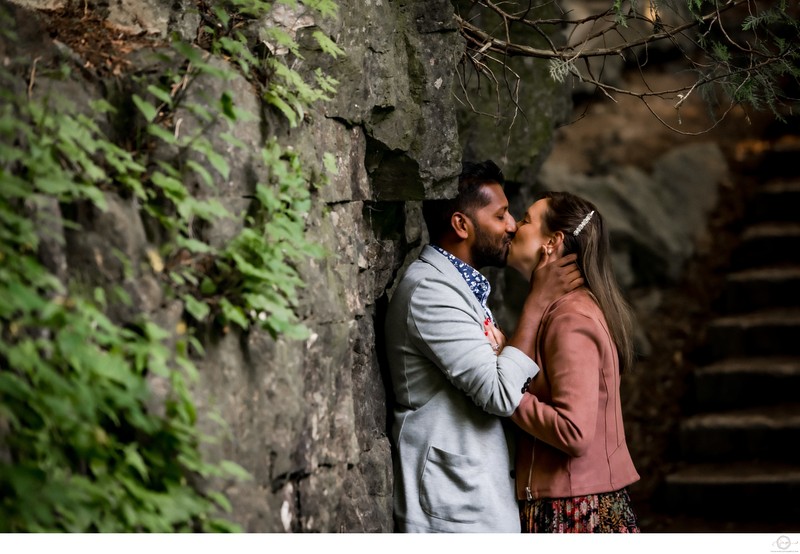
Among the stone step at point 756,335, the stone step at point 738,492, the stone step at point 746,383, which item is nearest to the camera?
the stone step at point 738,492

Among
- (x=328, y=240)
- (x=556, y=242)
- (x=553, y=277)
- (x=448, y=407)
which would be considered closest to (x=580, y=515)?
(x=448, y=407)

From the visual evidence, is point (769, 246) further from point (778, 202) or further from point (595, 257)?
point (595, 257)

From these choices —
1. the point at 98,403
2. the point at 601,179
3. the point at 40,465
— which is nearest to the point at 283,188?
the point at 98,403

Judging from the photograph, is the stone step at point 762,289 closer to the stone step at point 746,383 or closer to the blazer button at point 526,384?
the stone step at point 746,383

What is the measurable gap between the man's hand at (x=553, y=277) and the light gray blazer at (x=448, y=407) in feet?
0.83

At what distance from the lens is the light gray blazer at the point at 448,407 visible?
8.70ft

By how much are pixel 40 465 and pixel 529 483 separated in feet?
5.53

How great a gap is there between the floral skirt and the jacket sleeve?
0.19 meters

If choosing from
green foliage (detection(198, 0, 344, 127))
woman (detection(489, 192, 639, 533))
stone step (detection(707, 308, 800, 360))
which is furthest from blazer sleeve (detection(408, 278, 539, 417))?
stone step (detection(707, 308, 800, 360))

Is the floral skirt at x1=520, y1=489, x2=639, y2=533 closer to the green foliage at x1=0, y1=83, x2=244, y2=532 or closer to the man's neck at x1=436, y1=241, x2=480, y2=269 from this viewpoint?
the man's neck at x1=436, y1=241, x2=480, y2=269

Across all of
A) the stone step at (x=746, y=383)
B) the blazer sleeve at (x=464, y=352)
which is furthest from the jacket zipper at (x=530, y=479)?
the stone step at (x=746, y=383)

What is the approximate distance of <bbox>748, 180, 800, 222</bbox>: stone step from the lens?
6586mm

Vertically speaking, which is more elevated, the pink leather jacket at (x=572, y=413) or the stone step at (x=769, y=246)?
the stone step at (x=769, y=246)
